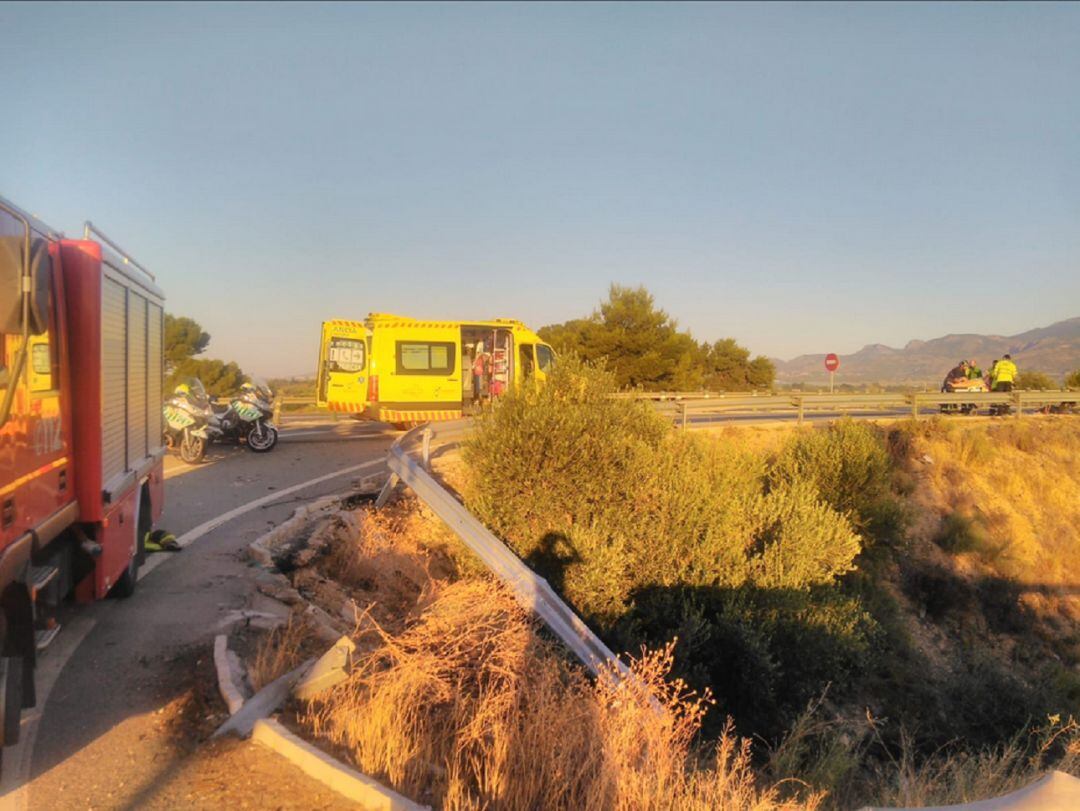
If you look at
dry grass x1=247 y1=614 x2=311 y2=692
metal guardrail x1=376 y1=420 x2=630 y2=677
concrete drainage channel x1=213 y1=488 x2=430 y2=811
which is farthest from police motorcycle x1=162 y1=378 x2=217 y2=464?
dry grass x1=247 y1=614 x2=311 y2=692

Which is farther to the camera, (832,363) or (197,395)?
(832,363)

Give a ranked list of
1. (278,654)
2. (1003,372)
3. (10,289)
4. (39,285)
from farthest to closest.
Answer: (1003,372)
(278,654)
(39,285)
(10,289)

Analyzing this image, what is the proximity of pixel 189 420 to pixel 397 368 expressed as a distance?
620 centimetres

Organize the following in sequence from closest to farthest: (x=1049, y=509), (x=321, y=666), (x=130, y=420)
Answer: (x=321, y=666) < (x=130, y=420) < (x=1049, y=509)

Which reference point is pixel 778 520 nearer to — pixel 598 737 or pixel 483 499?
pixel 483 499

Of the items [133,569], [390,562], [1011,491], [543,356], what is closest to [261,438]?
[543,356]

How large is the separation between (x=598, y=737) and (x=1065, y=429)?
25387 mm

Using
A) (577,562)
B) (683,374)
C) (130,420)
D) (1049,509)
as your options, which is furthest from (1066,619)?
(683,374)

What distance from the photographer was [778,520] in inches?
432

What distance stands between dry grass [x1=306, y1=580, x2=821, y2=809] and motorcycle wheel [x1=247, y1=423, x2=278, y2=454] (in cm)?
1254

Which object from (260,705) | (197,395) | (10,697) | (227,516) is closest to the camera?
(10,697)

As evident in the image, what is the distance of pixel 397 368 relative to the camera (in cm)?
2075

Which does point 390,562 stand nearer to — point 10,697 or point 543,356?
point 10,697

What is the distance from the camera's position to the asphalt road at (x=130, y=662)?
4.30 metres
